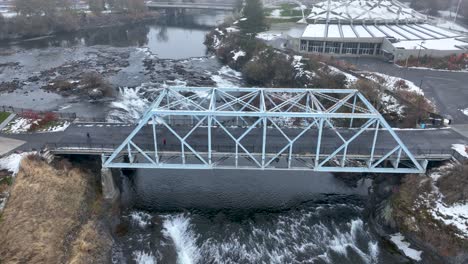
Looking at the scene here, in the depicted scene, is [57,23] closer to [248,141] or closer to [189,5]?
[189,5]

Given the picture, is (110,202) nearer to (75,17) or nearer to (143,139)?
(143,139)

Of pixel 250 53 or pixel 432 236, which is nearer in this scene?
pixel 432 236

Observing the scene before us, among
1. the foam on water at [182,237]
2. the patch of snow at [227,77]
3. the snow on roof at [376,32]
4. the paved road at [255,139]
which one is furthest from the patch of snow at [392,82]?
the foam on water at [182,237]

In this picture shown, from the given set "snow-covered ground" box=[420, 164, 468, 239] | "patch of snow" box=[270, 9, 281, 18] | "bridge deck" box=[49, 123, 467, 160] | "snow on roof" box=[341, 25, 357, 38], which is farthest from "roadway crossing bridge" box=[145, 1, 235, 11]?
"snow-covered ground" box=[420, 164, 468, 239]

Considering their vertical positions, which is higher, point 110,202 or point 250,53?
point 250,53

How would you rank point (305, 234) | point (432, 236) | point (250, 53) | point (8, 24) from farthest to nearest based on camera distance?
point (8, 24) → point (250, 53) → point (305, 234) → point (432, 236)

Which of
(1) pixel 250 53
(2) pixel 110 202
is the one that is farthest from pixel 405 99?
(2) pixel 110 202

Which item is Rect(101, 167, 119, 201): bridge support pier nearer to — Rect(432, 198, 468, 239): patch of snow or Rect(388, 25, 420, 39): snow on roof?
Rect(432, 198, 468, 239): patch of snow
